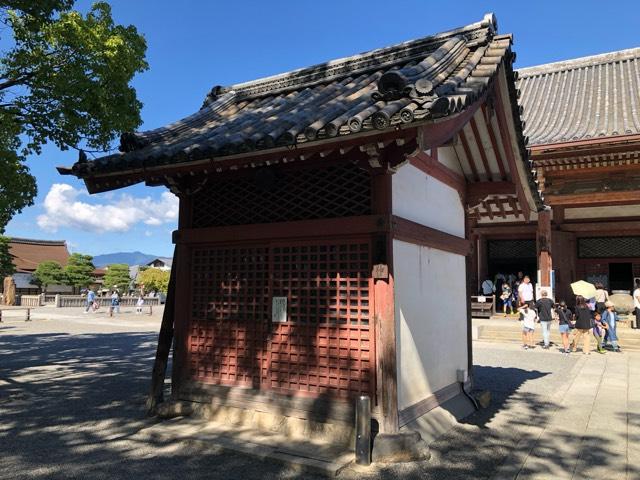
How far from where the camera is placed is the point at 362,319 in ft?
17.7

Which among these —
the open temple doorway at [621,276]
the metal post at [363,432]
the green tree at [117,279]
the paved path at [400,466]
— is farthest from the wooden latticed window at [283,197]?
the green tree at [117,279]

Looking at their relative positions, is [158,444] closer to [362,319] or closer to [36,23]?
[362,319]

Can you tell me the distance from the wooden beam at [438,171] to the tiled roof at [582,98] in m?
8.28

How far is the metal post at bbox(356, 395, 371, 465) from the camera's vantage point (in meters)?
4.69

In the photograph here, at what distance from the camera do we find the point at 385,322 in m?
5.13

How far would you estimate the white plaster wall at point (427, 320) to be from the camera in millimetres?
5457

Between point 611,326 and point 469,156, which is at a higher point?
point 469,156

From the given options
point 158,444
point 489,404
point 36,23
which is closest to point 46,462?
point 158,444

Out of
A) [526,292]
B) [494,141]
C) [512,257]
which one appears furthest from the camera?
[512,257]

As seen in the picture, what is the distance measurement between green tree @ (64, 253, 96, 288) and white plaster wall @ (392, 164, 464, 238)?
54.1m

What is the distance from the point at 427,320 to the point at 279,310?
191cm

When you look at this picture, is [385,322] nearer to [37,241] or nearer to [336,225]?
[336,225]

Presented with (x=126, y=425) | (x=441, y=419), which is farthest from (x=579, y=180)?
(x=126, y=425)

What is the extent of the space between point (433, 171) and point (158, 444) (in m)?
4.87
